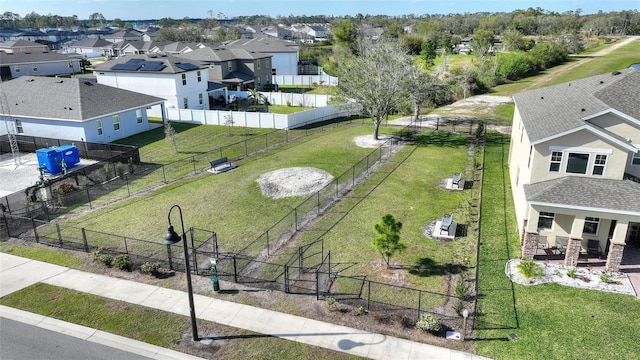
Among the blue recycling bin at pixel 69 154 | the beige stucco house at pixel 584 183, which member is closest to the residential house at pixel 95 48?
the blue recycling bin at pixel 69 154

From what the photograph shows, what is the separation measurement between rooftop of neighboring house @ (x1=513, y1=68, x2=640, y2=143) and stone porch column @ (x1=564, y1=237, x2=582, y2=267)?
194 inches

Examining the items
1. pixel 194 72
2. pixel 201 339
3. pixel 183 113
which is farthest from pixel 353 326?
pixel 194 72

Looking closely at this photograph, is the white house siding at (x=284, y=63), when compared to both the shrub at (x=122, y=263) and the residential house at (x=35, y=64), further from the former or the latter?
the shrub at (x=122, y=263)

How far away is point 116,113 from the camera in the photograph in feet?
133

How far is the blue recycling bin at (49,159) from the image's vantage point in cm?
3206

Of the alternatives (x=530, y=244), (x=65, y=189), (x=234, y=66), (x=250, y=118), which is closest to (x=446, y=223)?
(x=530, y=244)

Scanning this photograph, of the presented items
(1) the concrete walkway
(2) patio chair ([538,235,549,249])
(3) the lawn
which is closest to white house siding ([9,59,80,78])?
(3) the lawn

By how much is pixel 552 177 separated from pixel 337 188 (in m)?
12.8

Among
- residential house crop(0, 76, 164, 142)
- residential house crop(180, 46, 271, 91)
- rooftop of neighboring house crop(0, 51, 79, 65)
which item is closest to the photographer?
residential house crop(0, 76, 164, 142)

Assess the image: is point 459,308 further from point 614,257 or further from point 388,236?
point 614,257

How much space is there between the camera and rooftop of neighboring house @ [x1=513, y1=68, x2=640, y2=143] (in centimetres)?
2098

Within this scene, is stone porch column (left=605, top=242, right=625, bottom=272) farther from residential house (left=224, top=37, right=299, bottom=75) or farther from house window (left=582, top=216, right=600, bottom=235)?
residential house (left=224, top=37, right=299, bottom=75)

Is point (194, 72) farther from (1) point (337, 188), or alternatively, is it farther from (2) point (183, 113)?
(1) point (337, 188)

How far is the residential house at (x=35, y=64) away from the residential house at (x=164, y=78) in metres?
35.2
